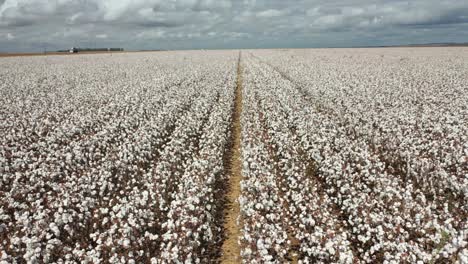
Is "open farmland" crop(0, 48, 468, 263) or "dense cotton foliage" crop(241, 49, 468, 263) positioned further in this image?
"open farmland" crop(0, 48, 468, 263)

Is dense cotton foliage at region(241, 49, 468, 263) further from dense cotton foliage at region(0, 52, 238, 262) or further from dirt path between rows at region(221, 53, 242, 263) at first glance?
dense cotton foliage at region(0, 52, 238, 262)

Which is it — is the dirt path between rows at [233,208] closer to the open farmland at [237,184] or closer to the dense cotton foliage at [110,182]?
the open farmland at [237,184]

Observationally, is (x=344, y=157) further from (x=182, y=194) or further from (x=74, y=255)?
(x=74, y=255)

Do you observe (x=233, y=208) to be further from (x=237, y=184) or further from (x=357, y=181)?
(x=357, y=181)

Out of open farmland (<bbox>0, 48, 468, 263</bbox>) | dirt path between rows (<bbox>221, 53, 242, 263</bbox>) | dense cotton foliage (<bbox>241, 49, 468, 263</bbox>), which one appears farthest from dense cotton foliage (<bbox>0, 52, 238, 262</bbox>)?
dense cotton foliage (<bbox>241, 49, 468, 263</bbox>)

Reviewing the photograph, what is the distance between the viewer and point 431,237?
628 cm

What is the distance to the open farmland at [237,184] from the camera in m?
6.57

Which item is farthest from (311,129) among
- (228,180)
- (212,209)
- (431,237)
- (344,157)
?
(431,237)

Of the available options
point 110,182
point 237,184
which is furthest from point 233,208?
point 110,182

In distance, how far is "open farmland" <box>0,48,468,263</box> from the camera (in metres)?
6.57

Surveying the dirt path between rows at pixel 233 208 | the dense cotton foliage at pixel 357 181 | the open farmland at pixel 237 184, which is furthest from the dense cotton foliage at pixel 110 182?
the dense cotton foliage at pixel 357 181

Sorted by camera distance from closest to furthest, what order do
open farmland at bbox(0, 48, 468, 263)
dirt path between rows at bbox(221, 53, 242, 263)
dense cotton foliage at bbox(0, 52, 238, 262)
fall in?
1. open farmland at bbox(0, 48, 468, 263)
2. dense cotton foliage at bbox(0, 52, 238, 262)
3. dirt path between rows at bbox(221, 53, 242, 263)

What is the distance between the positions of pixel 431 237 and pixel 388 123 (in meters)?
9.46

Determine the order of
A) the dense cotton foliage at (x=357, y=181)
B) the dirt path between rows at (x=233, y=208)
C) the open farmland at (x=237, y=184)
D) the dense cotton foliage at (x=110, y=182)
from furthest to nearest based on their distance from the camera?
the dirt path between rows at (x=233, y=208)
the dense cotton foliage at (x=110, y=182)
the open farmland at (x=237, y=184)
the dense cotton foliage at (x=357, y=181)
